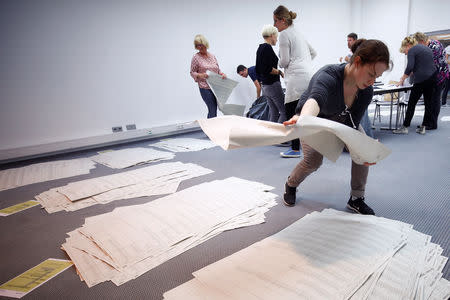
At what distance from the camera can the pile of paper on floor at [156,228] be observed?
43.9 inches

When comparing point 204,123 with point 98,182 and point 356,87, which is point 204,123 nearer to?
point 356,87

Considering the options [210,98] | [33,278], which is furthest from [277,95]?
[33,278]

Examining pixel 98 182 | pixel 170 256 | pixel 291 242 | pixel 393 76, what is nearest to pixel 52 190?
pixel 98 182

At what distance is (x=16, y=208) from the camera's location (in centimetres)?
182

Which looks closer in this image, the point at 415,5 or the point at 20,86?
the point at 20,86

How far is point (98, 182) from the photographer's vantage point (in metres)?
2.18

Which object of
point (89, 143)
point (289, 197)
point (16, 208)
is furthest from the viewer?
point (89, 143)

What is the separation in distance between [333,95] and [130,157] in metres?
2.45

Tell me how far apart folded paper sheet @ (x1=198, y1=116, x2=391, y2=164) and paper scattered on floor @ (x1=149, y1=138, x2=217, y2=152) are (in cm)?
228

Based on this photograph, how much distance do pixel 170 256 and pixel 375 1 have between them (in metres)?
7.92

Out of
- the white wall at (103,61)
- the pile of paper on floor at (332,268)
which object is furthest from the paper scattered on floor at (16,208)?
the white wall at (103,61)

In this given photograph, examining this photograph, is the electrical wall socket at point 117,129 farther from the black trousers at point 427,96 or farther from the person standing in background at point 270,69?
the black trousers at point 427,96

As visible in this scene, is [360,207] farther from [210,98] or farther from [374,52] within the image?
[210,98]

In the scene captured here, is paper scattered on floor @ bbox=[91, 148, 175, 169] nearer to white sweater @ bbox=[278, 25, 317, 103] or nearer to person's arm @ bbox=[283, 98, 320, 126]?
white sweater @ bbox=[278, 25, 317, 103]
